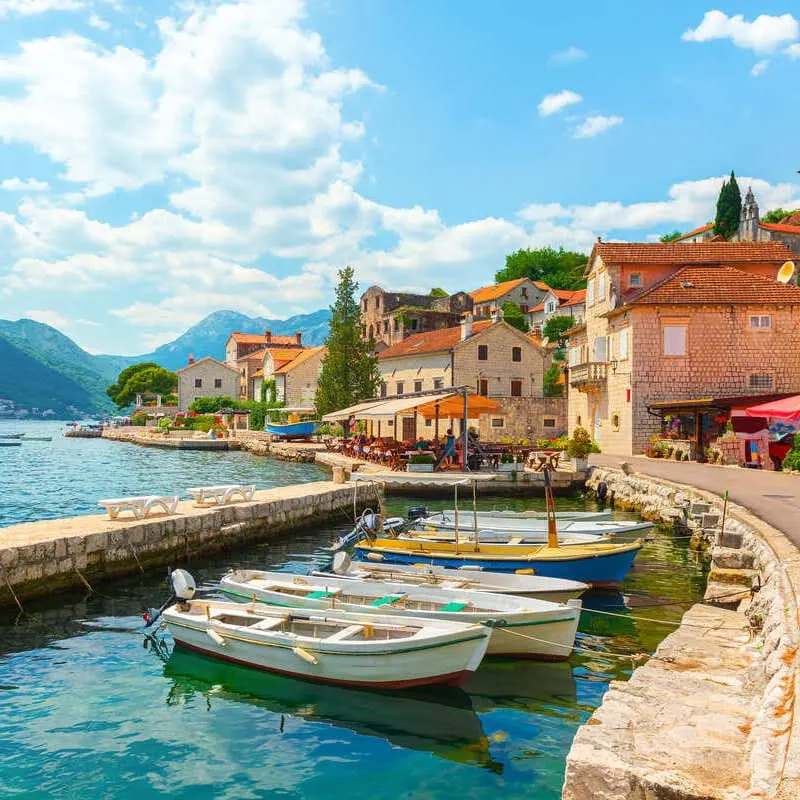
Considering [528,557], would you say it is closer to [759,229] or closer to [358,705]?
[358,705]

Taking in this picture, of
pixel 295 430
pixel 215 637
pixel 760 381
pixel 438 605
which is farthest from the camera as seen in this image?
pixel 295 430

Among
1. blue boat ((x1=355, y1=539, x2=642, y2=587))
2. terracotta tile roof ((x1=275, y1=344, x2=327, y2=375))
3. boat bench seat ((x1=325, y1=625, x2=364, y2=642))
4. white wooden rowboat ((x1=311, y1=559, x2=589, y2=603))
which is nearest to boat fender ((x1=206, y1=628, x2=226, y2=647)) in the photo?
boat bench seat ((x1=325, y1=625, x2=364, y2=642))

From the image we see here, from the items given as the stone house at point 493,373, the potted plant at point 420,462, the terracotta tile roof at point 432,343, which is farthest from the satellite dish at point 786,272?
the terracotta tile roof at point 432,343

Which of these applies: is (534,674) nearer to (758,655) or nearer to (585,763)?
(758,655)

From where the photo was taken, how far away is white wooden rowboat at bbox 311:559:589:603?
10.7 m

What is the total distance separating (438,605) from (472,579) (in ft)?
4.59

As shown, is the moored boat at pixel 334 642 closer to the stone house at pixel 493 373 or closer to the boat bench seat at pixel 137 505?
the boat bench seat at pixel 137 505

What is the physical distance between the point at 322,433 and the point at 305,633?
51.1m

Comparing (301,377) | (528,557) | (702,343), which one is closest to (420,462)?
(702,343)

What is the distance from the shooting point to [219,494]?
19.6 meters

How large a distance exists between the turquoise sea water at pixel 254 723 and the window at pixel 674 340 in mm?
24301

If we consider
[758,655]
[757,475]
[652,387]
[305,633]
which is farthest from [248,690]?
[652,387]

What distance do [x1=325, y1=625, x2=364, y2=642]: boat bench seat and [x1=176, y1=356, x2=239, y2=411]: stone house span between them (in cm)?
8720

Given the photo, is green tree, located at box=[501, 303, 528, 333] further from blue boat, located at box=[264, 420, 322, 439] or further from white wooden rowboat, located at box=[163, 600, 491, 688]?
white wooden rowboat, located at box=[163, 600, 491, 688]
